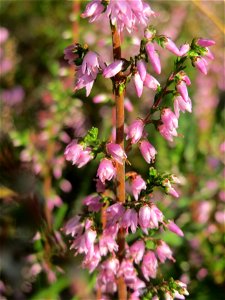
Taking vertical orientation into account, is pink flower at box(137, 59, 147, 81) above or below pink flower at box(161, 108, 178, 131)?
above

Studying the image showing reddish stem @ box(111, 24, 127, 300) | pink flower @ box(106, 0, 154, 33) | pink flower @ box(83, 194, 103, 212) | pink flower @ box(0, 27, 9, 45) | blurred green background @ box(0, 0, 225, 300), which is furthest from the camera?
pink flower @ box(0, 27, 9, 45)

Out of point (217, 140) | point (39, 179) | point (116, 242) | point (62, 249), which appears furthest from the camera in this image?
point (217, 140)

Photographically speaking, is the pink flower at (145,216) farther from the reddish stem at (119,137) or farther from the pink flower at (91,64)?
the pink flower at (91,64)

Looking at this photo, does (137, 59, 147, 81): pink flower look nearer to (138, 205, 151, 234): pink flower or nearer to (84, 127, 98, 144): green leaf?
(84, 127, 98, 144): green leaf

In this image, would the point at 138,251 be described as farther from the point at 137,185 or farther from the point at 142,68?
the point at 142,68

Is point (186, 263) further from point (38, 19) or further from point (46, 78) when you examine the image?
point (38, 19)

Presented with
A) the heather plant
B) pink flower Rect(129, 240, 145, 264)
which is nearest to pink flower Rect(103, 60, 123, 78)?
the heather plant

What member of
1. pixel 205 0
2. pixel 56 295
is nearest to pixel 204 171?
pixel 56 295
